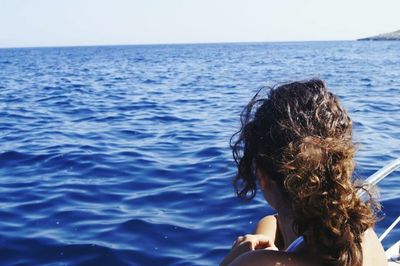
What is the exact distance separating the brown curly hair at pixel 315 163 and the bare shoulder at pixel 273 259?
0.18 ft

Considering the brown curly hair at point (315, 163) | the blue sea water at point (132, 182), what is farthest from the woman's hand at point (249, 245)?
the blue sea water at point (132, 182)

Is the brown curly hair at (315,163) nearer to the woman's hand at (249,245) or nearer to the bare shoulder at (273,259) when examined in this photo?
the bare shoulder at (273,259)

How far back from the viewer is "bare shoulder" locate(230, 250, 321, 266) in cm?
165

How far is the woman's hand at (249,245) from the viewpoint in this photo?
6.94 feet

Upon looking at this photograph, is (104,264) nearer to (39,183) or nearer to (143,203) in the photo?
(143,203)

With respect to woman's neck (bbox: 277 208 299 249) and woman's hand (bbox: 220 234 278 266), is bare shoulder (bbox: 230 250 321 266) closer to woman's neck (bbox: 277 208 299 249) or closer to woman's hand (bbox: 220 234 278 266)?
woman's neck (bbox: 277 208 299 249)

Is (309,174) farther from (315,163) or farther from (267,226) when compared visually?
(267,226)

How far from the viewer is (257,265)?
1.66m

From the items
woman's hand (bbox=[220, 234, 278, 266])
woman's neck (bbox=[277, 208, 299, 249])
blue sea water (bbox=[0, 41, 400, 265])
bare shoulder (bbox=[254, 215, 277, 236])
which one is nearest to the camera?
woman's neck (bbox=[277, 208, 299, 249])

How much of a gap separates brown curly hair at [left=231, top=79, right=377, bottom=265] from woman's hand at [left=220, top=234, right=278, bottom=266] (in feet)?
1.30

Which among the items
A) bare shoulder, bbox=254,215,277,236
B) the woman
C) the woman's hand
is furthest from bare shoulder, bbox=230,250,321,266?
bare shoulder, bbox=254,215,277,236

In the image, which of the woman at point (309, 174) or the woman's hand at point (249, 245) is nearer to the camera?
the woman at point (309, 174)

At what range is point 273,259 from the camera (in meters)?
1.65

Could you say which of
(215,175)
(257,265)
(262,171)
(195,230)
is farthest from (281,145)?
(215,175)
